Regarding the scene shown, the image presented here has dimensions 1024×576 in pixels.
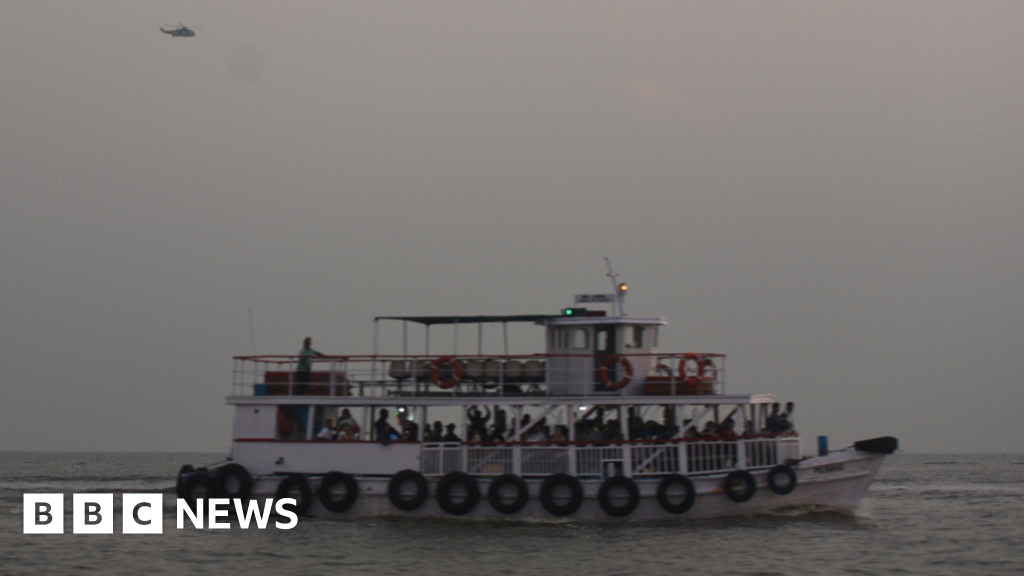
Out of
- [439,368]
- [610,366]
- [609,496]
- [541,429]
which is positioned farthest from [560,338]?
[609,496]

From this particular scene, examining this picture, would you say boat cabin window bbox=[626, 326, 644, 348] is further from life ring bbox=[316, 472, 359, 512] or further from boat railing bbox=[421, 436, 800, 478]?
life ring bbox=[316, 472, 359, 512]

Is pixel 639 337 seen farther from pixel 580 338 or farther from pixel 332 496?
pixel 332 496

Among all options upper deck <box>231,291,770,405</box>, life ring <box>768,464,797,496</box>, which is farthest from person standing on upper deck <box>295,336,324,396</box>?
life ring <box>768,464,797,496</box>

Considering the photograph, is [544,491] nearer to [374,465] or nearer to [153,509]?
[374,465]

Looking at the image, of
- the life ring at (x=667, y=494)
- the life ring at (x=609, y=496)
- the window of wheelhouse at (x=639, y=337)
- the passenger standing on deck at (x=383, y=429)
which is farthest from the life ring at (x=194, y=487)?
the life ring at (x=667, y=494)

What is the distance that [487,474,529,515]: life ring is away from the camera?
24141 millimetres

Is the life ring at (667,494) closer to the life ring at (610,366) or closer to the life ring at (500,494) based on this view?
the life ring at (610,366)

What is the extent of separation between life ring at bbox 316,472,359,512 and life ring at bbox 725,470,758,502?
8235mm

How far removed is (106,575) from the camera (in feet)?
66.5

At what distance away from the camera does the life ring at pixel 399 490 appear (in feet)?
80.6

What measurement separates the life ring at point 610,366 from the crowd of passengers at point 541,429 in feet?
2.36

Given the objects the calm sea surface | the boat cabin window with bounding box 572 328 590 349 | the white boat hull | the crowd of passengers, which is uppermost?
the boat cabin window with bounding box 572 328 590 349

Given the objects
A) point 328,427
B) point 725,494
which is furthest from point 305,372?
point 725,494

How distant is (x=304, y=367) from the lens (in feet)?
87.6
